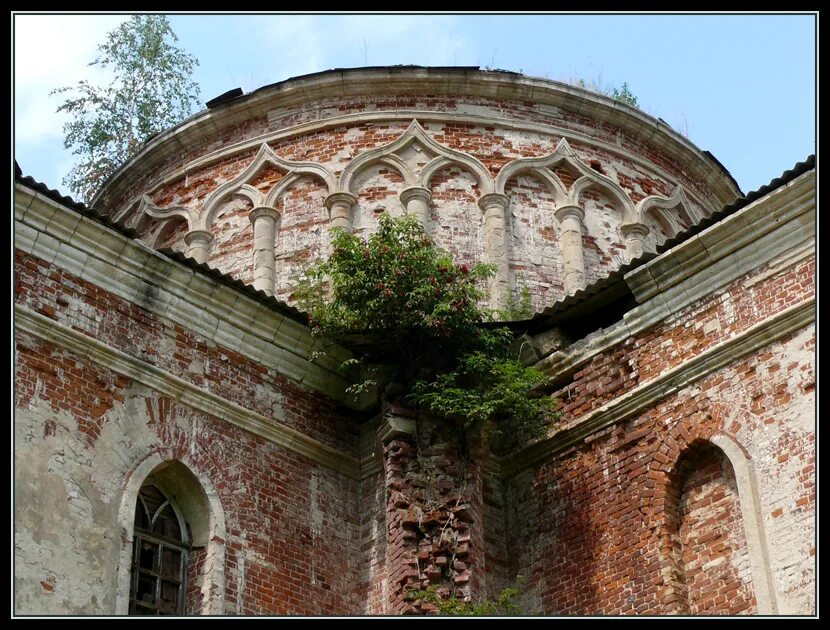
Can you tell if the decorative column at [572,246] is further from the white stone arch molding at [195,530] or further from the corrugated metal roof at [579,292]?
the white stone arch molding at [195,530]

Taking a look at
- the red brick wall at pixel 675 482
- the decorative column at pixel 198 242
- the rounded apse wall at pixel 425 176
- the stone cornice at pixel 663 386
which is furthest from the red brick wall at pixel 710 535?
the decorative column at pixel 198 242

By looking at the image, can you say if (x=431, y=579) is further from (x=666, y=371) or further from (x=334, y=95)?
(x=334, y=95)

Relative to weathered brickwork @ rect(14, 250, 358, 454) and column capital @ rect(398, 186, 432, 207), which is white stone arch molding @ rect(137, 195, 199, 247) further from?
weathered brickwork @ rect(14, 250, 358, 454)

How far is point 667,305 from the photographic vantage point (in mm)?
12164

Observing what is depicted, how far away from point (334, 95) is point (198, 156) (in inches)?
70.1

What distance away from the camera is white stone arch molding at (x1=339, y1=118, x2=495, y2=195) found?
16.3 m

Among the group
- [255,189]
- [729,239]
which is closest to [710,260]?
[729,239]

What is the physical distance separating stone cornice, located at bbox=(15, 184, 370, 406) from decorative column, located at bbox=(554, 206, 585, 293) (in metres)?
3.68

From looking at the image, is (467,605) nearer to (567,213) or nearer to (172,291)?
(172,291)

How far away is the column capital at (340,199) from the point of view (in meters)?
16.1

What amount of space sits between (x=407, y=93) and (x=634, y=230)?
10.0ft

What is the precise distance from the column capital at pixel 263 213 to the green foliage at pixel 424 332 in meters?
3.55

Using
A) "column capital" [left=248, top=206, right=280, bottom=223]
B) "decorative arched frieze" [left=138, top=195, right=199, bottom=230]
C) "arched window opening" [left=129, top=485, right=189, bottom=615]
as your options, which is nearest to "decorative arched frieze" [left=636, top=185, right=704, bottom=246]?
"column capital" [left=248, top=206, right=280, bottom=223]

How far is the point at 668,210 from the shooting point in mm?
17359
